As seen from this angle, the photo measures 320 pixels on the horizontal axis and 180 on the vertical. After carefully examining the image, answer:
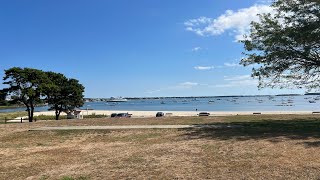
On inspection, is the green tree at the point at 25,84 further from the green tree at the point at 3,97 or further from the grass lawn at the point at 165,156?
the grass lawn at the point at 165,156

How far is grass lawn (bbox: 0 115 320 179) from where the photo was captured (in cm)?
959

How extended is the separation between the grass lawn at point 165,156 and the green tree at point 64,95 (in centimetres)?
3651

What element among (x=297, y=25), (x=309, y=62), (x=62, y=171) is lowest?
(x=62, y=171)

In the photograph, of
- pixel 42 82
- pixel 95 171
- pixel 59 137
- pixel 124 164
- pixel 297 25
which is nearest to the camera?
pixel 95 171

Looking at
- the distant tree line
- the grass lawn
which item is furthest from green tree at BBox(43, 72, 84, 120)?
the grass lawn

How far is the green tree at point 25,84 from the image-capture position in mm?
45219

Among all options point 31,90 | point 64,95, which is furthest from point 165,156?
point 64,95

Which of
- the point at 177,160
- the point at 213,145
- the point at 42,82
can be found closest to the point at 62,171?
the point at 177,160

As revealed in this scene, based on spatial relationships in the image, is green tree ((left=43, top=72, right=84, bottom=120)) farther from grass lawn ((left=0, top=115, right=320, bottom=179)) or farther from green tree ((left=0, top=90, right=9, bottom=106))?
grass lawn ((left=0, top=115, right=320, bottom=179))

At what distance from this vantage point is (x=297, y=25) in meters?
21.9

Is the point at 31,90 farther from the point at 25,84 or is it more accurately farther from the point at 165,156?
the point at 165,156

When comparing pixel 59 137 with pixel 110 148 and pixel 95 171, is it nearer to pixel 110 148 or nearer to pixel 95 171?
pixel 110 148

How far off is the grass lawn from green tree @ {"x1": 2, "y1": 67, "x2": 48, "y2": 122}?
1115 inches

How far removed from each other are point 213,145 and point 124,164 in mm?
4254
